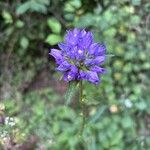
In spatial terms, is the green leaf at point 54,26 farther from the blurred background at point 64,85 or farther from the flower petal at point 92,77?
the flower petal at point 92,77

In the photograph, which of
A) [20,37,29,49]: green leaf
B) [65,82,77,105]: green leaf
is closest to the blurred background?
[20,37,29,49]: green leaf

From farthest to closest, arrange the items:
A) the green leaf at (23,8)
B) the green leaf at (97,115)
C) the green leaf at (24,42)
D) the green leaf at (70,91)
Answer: the green leaf at (24,42) < the green leaf at (23,8) < the green leaf at (97,115) < the green leaf at (70,91)

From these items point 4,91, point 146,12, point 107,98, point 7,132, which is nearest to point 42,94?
point 4,91

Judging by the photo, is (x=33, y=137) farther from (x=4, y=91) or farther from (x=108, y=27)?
(x=108, y=27)

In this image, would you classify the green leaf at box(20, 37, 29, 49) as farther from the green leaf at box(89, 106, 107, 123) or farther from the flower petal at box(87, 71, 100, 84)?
the flower petal at box(87, 71, 100, 84)

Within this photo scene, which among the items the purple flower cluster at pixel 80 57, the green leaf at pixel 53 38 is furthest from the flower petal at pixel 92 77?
the green leaf at pixel 53 38

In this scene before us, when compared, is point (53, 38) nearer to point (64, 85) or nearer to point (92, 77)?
point (64, 85)

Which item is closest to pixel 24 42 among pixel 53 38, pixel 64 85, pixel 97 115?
pixel 53 38
